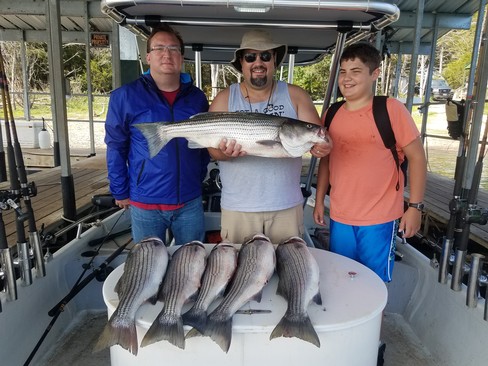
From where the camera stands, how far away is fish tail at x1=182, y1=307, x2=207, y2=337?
1688 millimetres

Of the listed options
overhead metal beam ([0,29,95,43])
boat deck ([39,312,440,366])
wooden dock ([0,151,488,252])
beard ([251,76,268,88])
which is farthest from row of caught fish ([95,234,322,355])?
overhead metal beam ([0,29,95,43])

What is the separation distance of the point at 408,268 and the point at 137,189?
2.27 meters

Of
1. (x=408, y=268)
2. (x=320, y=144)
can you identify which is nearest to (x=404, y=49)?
(x=408, y=268)

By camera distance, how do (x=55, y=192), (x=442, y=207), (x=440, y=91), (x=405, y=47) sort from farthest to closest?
(x=440, y=91), (x=405, y=47), (x=55, y=192), (x=442, y=207)

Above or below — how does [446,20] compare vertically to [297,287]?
above

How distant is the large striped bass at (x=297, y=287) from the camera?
1.67 metres

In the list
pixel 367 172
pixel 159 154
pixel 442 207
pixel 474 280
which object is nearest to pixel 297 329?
pixel 367 172

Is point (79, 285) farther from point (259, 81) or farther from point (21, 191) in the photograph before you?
point (259, 81)

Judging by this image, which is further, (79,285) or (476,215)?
(79,285)

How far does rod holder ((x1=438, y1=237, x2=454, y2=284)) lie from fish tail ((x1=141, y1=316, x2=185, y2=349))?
1911mm

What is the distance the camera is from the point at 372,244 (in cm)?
258

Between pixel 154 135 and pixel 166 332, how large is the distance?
1.26 m

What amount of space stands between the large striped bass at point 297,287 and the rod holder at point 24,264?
1.61 m

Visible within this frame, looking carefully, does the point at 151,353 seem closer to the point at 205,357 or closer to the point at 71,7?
the point at 205,357
